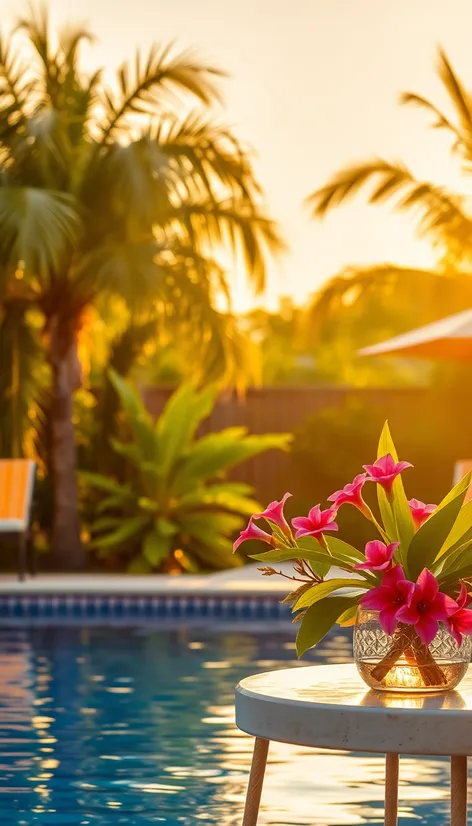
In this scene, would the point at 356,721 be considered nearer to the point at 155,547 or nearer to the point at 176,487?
the point at 155,547

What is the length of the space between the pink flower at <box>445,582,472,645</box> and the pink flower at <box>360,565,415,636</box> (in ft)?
0.37

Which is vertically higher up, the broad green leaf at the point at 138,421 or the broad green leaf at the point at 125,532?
the broad green leaf at the point at 138,421

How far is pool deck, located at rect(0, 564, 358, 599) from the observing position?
11.5 m

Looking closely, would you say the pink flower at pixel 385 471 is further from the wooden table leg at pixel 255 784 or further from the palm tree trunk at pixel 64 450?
the palm tree trunk at pixel 64 450

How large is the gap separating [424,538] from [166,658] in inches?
234

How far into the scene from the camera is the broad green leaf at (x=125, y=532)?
13594 millimetres

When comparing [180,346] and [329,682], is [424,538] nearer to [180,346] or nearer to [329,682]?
[329,682]

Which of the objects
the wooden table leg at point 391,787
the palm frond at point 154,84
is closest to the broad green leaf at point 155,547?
the palm frond at point 154,84

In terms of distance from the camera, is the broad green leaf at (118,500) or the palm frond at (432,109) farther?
the palm frond at (432,109)

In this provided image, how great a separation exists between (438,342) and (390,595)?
9293 millimetres

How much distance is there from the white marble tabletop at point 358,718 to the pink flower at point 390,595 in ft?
0.54

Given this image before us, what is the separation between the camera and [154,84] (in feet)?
45.0

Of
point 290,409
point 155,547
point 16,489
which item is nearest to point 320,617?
point 16,489

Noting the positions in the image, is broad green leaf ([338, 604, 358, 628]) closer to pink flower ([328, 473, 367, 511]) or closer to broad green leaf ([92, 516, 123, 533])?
pink flower ([328, 473, 367, 511])
